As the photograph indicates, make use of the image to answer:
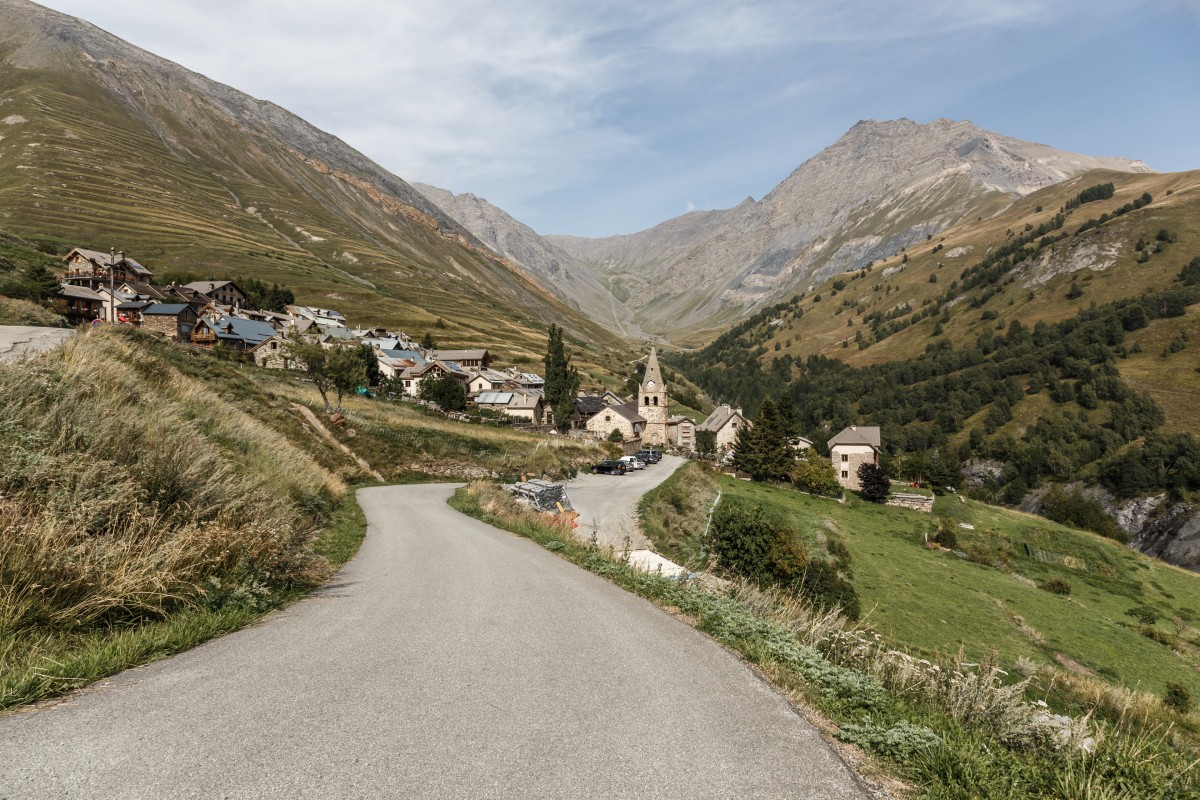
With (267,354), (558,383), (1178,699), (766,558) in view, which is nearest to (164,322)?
(267,354)

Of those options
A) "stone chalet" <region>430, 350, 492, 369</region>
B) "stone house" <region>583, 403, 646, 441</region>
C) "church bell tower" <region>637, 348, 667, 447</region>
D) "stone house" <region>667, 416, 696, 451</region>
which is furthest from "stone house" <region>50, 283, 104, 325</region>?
"stone house" <region>667, 416, 696, 451</region>

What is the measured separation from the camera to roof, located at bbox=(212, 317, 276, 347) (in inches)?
3201

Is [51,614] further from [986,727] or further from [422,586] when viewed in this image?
[986,727]

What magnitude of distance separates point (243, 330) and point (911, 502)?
348ft

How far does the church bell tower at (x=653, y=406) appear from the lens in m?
91.1

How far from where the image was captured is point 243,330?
84375mm

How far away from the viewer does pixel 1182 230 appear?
189500mm

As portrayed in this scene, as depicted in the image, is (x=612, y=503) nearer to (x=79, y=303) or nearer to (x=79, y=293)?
(x=79, y=303)

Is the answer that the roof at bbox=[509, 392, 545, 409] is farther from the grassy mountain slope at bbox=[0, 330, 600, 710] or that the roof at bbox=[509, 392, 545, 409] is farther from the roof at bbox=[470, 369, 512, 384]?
the grassy mountain slope at bbox=[0, 330, 600, 710]

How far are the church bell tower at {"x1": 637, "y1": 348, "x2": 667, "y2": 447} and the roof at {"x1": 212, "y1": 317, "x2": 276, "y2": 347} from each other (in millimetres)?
61816

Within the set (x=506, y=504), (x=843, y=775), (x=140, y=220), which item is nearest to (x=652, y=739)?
(x=843, y=775)

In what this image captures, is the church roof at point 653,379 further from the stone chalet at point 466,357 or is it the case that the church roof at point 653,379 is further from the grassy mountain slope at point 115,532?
the grassy mountain slope at point 115,532

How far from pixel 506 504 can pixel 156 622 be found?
1763 centimetres

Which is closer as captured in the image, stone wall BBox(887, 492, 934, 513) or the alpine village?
the alpine village
